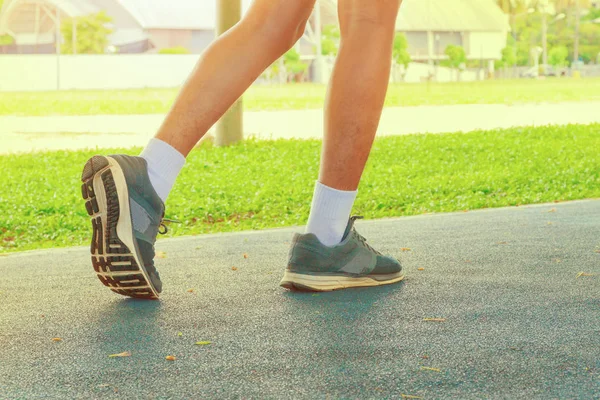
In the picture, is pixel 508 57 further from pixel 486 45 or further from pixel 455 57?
pixel 455 57

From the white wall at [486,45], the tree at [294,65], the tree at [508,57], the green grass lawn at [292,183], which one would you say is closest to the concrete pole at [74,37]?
the tree at [294,65]

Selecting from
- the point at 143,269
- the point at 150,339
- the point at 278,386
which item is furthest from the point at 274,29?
the point at 278,386

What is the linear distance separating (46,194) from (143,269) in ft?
14.1

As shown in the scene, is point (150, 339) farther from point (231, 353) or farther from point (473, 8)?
point (473, 8)

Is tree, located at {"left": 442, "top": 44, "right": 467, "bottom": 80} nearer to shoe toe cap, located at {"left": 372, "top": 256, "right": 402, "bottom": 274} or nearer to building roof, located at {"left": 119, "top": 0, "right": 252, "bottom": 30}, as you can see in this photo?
building roof, located at {"left": 119, "top": 0, "right": 252, "bottom": 30}

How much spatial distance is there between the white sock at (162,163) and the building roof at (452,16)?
58.2 m

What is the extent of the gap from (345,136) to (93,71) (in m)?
32.9

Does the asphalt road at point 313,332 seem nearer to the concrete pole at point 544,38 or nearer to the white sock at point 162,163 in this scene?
the white sock at point 162,163

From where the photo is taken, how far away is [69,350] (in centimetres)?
172

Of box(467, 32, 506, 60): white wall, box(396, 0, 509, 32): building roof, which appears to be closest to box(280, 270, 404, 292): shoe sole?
box(396, 0, 509, 32): building roof

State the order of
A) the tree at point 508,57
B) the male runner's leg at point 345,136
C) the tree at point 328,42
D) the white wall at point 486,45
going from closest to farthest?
the male runner's leg at point 345,136 < the tree at point 328,42 < the tree at point 508,57 < the white wall at point 486,45

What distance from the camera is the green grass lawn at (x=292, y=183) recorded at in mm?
5250

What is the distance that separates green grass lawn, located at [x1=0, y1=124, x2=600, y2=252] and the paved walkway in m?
2.00

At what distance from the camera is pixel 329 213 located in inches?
88.4
